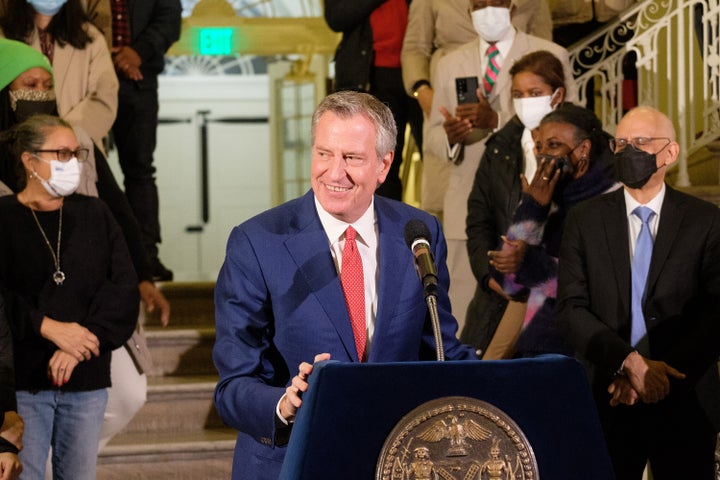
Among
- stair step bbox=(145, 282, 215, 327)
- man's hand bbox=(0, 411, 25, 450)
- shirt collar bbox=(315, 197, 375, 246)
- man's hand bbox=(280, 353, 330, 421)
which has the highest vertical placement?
shirt collar bbox=(315, 197, 375, 246)

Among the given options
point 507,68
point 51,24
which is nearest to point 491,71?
point 507,68

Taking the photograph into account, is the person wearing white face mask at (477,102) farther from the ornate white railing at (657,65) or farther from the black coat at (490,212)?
the ornate white railing at (657,65)

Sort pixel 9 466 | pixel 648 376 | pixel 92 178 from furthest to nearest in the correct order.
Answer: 1. pixel 92 178
2. pixel 648 376
3. pixel 9 466

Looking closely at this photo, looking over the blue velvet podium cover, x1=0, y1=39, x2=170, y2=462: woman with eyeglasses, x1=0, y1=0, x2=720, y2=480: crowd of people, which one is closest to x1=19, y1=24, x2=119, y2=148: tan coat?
x1=0, y1=0, x2=720, y2=480: crowd of people

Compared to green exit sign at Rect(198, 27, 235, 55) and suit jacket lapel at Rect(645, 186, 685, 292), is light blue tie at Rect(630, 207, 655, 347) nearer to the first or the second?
suit jacket lapel at Rect(645, 186, 685, 292)

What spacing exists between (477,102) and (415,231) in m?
2.94

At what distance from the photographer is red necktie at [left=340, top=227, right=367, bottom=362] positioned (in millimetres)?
2934

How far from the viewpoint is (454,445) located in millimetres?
2385

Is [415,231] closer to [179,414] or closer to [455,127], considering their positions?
[455,127]

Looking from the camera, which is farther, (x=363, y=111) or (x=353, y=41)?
(x=353, y=41)

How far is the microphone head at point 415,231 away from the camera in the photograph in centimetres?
280

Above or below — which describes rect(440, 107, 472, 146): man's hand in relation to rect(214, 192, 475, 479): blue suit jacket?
above

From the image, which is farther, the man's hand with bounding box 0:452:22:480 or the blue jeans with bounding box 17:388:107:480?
the blue jeans with bounding box 17:388:107:480

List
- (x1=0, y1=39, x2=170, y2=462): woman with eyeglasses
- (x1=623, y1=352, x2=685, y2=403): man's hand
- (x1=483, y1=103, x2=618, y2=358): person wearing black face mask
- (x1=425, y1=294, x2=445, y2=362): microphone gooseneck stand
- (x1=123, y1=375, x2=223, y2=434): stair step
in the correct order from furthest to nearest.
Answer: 1. (x1=123, y1=375, x2=223, y2=434): stair step
2. (x1=0, y1=39, x2=170, y2=462): woman with eyeglasses
3. (x1=483, y1=103, x2=618, y2=358): person wearing black face mask
4. (x1=623, y1=352, x2=685, y2=403): man's hand
5. (x1=425, y1=294, x2=445, y2=362): microphone gooseneck stand
